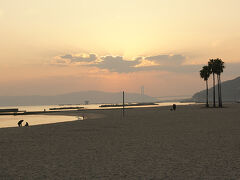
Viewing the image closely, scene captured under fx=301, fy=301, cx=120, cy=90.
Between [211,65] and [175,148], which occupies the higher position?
[211,65]

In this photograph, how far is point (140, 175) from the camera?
9.72m

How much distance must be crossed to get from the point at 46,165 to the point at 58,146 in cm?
513

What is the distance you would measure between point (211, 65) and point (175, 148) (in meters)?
76.0

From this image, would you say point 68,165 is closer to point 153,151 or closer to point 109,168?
point 109,168

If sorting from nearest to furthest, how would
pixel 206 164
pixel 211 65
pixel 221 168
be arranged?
pixel 221 168 < pixel 206 164 < pixel 211 65

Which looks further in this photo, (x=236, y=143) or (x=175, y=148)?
(x=236, y=143)

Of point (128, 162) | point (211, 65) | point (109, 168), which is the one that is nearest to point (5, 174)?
point (109, 168)

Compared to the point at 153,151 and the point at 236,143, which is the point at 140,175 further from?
the point at 236,143

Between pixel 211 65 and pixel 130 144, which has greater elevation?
pixel 211 65

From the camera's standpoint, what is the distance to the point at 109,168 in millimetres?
10859

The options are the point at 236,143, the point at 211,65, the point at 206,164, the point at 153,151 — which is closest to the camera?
the point at 206,164

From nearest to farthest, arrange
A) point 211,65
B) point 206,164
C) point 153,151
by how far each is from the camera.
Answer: point 206,164 < point 153,151 < point 211,65

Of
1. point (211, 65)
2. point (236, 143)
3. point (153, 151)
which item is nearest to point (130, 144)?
point (153, 151)

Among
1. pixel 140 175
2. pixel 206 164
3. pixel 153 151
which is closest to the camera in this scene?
pixel 140 175
